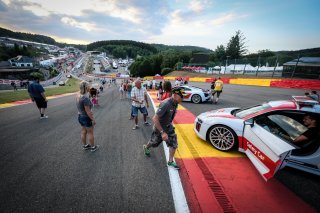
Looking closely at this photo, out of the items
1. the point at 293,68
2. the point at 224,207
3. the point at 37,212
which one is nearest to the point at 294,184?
the point at 224,207

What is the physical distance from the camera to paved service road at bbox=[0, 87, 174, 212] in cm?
270

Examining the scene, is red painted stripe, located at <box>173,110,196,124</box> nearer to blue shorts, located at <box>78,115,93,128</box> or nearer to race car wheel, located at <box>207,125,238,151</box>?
race car wheel, located at <box>207,125,238,151</box>

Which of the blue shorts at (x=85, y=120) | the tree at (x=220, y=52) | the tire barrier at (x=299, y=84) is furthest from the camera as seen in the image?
the tree at (x=220, y=52)

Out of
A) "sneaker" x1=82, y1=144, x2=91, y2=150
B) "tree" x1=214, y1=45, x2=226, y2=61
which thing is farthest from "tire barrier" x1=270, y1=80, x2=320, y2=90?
"tree" x1=214, y1=45, x2=226, y2=61

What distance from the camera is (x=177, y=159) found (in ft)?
13.6

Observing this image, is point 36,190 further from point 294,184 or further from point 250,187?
point 294,184

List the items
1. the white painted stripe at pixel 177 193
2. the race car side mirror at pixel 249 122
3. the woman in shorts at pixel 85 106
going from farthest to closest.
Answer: the woman in shorts at pixel 85 106
the race car side mirror at pixel 249 122
the white painted stripe at pixel 177 193

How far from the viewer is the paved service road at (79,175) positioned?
8.86 feet

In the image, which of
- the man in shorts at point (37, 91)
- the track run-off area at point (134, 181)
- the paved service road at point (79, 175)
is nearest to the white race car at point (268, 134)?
the track run-off area at point (134, 181)

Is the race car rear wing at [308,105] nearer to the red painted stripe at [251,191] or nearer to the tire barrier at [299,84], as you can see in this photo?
the red painted stripe at [251,191]

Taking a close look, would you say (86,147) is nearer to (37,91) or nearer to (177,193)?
(177,193)

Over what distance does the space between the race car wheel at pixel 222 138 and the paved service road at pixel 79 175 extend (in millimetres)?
1435

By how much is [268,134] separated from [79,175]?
11.8ft

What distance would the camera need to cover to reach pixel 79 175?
3.43 meters
